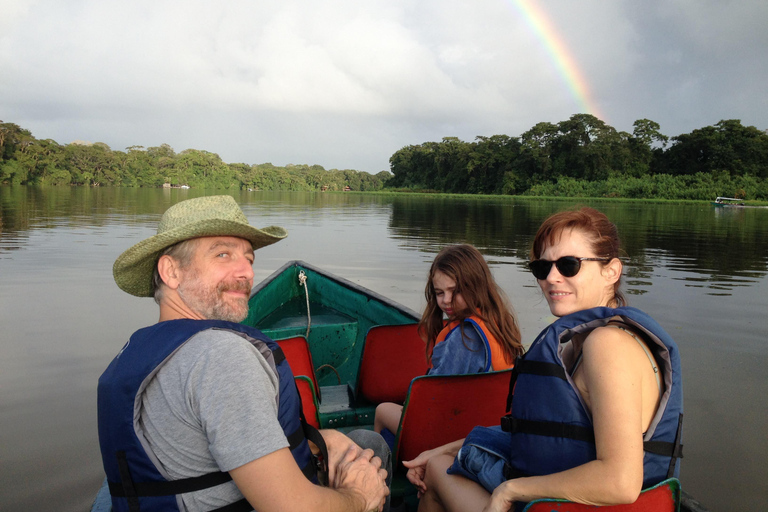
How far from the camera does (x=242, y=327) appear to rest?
1.58 metres

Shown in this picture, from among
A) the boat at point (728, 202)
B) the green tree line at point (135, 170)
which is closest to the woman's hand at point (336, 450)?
the boat at point (728, 202)

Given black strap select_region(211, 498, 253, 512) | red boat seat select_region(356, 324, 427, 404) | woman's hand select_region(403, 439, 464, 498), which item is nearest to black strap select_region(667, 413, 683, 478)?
woman's hand select_region(403, 439, 464, 498)

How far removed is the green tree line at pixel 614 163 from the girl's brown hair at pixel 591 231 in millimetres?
58726

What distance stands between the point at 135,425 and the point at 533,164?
76723 millimetres

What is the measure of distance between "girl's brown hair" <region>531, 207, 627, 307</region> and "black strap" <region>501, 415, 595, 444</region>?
56 centimetres

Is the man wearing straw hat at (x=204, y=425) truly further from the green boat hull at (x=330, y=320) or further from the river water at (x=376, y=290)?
the river water at (x=376, y=290)

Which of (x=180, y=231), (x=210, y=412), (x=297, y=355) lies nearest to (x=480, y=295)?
(x=297, y=355)

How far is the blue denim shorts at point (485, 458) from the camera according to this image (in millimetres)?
1806

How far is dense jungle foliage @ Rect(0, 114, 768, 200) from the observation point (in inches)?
2141

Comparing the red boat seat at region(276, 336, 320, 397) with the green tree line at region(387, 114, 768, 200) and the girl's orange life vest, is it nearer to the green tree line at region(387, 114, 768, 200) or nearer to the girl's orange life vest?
the girl's orange life vest

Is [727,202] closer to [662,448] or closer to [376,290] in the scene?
[376,290]

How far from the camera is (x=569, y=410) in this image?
1.52 metres

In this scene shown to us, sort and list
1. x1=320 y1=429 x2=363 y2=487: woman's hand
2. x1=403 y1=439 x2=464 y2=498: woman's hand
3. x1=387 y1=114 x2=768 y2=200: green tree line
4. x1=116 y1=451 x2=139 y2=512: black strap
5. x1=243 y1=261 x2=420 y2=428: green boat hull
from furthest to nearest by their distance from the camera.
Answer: x1=387 y1=114 x2=768 y2=200: green tree line → x1=243 y1=261 x2=420 y2=428: green boat hull → x1=403 y1=439 x2=464 y2=498: woman's hand → x1=320 y1=429 x2=363 y2=487: woman's hand → x1=116 y1=451 x2=139 y2=512: black strap

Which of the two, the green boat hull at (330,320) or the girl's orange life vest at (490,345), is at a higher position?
the girl's orange life vest at (490,345)
